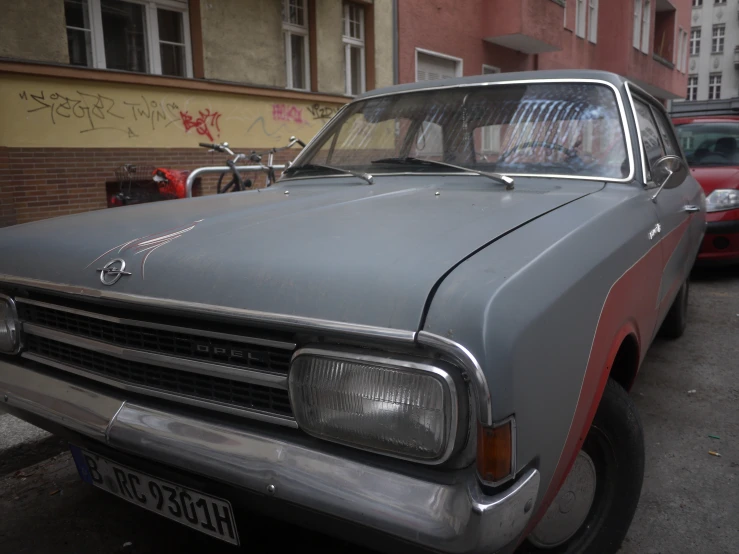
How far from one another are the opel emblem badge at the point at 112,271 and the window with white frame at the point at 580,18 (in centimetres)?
2091

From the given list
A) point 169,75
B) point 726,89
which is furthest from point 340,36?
point 726,89

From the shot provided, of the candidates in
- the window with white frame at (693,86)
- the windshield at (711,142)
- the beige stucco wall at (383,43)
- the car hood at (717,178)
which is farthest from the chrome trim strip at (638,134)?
the window with white frame at (693,86)

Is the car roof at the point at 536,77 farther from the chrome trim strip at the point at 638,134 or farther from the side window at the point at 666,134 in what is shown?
the side window at the point at 666,134

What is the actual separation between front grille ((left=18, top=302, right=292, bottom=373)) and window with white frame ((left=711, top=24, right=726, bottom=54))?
197 ft

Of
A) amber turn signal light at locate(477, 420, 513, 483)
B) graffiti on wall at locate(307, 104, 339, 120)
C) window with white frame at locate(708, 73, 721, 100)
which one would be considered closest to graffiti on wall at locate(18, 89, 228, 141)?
graffiti on wall at locate(307, 104, 339, 120)

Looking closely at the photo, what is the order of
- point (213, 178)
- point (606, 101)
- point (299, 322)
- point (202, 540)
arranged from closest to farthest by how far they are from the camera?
point (299, 322) → point (202, 540) → point (606, 101) → point (213, 178)

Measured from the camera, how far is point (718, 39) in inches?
2015

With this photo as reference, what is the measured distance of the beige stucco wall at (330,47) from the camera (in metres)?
10.4

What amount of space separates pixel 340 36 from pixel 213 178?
144 inches

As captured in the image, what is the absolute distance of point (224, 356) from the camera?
5.23 ft

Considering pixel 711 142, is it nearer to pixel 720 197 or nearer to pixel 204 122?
pixel 720 197

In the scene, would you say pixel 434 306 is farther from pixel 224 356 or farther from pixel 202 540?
pixel 202 540

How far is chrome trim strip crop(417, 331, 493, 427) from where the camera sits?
48.6 inches

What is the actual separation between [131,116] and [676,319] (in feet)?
21.4
